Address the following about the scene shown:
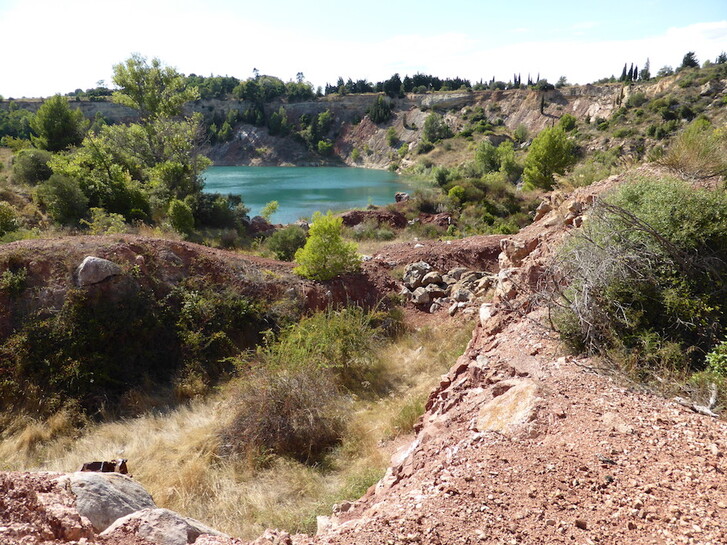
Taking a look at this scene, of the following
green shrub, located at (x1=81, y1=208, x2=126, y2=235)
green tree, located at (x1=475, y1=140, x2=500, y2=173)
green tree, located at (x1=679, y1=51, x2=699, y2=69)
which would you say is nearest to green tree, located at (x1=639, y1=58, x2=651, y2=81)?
green tree, located at (x1=679, y1=51, x2=699, y2=69)

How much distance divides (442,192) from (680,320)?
23.6 metres

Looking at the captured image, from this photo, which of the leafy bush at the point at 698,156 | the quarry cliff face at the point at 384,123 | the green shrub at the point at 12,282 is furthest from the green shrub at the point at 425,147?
the green shrub at the point at 12,282

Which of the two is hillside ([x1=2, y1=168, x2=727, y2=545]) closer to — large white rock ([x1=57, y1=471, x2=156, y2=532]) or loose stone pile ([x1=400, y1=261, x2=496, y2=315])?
large white rock ([x1=57, y1=471, x2=156, y2=532])

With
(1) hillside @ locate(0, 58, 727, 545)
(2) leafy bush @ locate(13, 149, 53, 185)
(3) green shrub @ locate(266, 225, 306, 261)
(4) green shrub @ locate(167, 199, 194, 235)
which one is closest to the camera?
(1) hillside @ locate(0, 58, 727, 545)

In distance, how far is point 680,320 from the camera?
12.6ft

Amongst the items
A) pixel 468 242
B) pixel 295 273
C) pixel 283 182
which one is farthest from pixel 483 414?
pixel 283 182

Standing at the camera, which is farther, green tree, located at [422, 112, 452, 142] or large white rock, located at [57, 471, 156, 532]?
green tree, located at [422, 112, 452, 142]

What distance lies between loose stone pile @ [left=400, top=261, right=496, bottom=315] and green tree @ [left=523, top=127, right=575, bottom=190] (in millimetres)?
15899

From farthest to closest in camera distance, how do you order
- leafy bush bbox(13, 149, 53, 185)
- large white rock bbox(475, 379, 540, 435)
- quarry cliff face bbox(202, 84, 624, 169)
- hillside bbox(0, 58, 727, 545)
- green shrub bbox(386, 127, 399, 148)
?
green shrub bbox(386, 127, 399, 148) → quarry cliff face bbox(202, 84, 624, 169) → leafy bush bbox(13, 149, 53, 185) → large white rock bbox(475, 379, 540, 435) → hillside bbox(0, 58, 727, 545)

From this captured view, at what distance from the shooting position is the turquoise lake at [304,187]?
34.8m

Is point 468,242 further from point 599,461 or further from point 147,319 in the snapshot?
point 599,461

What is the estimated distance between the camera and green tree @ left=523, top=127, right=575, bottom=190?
23.8 m

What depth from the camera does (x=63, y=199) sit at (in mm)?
14922

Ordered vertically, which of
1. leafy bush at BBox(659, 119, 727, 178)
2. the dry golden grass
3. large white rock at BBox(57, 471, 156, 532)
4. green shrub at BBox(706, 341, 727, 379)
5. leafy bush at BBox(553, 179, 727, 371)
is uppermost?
leafy bush at BBox(659, 119, 727, 178)
